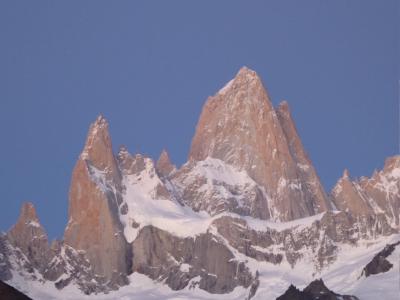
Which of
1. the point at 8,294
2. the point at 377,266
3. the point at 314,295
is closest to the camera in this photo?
the point at 8,294

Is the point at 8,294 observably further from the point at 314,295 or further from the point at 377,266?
the point at 377,266

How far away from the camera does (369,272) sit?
194 meters

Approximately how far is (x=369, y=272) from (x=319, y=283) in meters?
15.5

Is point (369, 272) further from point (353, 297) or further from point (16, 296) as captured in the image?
point (16, 296)

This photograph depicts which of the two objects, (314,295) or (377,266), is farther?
(377,266)

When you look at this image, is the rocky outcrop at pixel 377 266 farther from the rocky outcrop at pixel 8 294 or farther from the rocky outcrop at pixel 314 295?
the rocky outcrop at pixel 8 294

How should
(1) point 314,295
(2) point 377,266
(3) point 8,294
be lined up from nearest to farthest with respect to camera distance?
(3) point 8,294, (1) point 314,295, (2) point 377,266

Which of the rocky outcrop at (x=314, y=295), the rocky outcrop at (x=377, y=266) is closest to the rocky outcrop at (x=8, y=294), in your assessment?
the rocky outcrop at (x=314, y=295)

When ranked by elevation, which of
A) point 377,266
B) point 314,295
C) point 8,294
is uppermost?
point 377,266

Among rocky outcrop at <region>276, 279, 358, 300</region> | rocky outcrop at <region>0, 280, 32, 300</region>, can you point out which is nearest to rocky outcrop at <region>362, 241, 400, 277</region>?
rocky outcrop at <region>276, 279, 358, 300</region>

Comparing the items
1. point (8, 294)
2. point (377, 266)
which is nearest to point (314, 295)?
point (377, 266)

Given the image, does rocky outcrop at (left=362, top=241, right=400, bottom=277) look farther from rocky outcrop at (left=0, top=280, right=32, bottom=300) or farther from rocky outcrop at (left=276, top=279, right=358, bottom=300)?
rocky outcrop at (left=0, top=280, right=32, bottom=300)

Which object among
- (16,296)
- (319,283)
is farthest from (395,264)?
(16,296)

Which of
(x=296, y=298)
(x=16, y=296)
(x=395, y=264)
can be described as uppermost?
(x=395, y=264)
